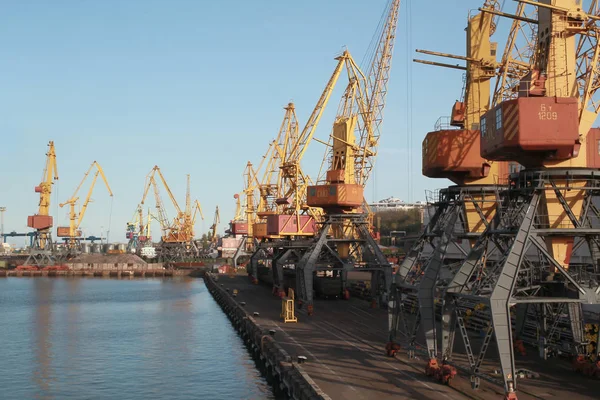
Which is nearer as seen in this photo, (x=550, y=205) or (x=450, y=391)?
(x=450, y=391)

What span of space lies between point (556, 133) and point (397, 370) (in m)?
14.4

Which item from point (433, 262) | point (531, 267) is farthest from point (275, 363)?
point (531, 267)

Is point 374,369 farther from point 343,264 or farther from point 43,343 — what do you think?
point 43,343

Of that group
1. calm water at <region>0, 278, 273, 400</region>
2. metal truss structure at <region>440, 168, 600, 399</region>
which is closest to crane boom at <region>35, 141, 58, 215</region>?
calm water at <region>0, 278, 273, 400</region>

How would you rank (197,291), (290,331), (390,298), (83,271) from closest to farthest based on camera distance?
(390,298) < (290,331) < (197,291) < (83,271)

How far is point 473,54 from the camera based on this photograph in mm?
51000

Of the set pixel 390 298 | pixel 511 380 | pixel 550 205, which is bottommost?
pixel 511 380

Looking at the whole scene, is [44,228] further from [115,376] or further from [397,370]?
[397,370]

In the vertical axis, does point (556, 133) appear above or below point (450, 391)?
above

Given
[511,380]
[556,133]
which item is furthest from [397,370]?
[556,133]

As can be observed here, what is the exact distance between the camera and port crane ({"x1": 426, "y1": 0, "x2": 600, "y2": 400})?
1275 inches

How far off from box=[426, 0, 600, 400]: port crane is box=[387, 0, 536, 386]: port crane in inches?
98.6

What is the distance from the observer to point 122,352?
58.0 m

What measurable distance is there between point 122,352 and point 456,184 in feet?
100.0
